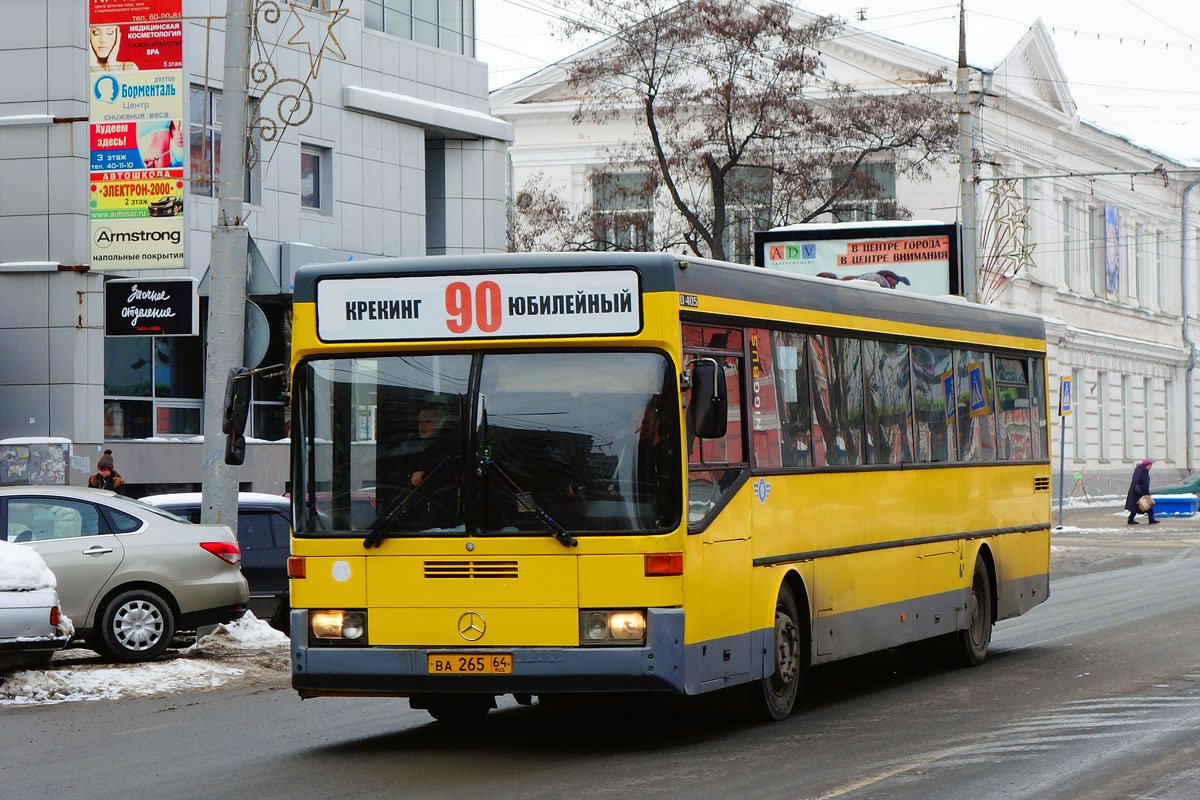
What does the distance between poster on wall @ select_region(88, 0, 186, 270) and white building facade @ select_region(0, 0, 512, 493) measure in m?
1.69

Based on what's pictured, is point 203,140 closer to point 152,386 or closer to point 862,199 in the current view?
point 152,386

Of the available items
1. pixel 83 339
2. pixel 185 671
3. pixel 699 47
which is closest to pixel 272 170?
pixel 83 339

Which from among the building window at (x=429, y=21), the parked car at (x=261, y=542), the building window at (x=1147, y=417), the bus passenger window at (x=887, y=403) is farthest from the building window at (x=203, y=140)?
the building window at (x=1147, y=417)

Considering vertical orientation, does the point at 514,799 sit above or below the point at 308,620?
below

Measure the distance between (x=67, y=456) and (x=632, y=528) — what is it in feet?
56.2

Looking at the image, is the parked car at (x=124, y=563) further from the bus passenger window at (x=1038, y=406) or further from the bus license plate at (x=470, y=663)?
the bus passenger window at (x=1038, y=406)

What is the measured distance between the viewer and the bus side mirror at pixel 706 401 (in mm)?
9719

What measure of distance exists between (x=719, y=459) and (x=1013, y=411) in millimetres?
6024

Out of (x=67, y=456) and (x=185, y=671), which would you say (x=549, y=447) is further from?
(x=67, y=456)

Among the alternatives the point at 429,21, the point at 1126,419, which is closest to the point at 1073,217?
the point at 1126,419

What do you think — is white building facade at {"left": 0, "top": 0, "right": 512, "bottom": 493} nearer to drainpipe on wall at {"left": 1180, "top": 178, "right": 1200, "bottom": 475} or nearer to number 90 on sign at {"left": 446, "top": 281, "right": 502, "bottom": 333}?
number 90 on sign at {"left": 446, "top": 281, "right": 502, "bottom": 333}

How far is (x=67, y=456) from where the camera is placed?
25141mm

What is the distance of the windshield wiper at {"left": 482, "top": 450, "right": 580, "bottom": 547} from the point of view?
9.62m

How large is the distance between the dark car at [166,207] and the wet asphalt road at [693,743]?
281 inches
